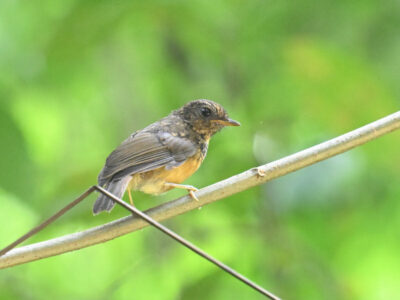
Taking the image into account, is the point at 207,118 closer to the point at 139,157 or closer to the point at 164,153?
the point at 164,153

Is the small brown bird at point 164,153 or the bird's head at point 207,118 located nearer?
the small brown bird at point 164,153

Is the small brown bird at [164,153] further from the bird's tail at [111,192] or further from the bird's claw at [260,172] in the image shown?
the bird's claw at [260,172]

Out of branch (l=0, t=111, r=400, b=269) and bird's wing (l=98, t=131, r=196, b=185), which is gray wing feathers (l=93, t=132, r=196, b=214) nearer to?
bird's wing (l=98, t=131, r=196, b=185)

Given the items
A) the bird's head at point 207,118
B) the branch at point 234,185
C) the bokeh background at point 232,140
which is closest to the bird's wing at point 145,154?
the bird's head at point 207,118

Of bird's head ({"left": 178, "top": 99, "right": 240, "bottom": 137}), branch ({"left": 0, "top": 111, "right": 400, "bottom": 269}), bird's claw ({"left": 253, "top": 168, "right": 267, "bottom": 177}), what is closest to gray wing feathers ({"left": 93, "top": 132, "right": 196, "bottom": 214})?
bird's head ({"left": 178, "top": 99, "right": 240, "bottom": 137})

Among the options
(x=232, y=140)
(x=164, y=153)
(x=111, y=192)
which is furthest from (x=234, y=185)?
(x=232, y=140)
